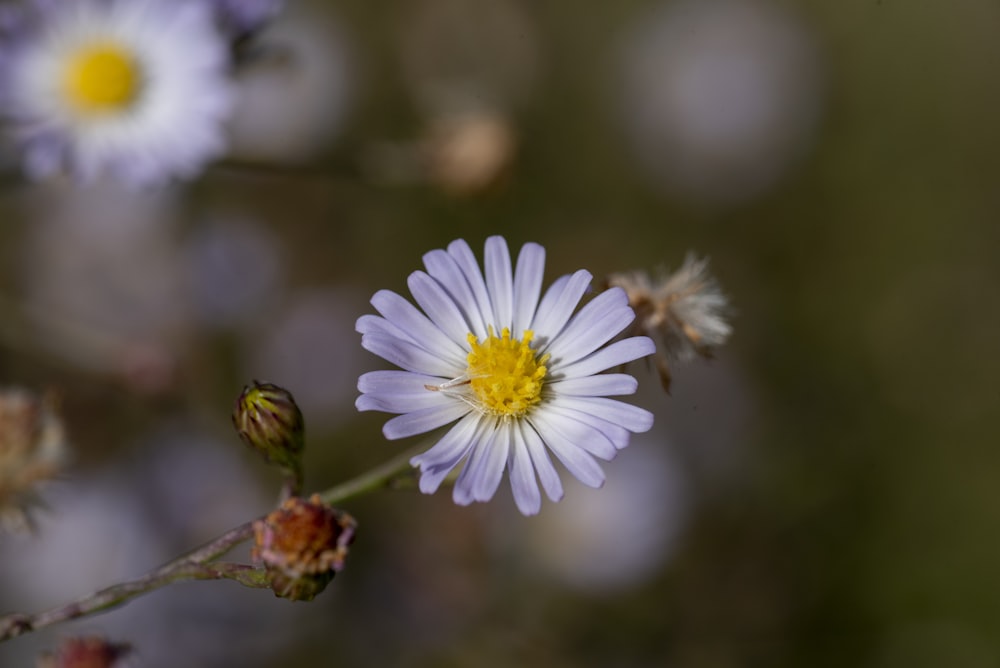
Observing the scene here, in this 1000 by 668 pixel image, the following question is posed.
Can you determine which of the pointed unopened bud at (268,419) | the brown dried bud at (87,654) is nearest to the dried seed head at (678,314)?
the pointed unopened bud at (268,419)

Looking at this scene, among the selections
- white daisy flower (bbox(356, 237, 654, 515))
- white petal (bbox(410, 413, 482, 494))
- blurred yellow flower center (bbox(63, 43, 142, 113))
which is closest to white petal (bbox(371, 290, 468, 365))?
white daisy flower (bbox(356, 237, 654, 515))

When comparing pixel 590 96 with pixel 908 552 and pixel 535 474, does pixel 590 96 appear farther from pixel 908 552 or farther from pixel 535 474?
pixel 535 474

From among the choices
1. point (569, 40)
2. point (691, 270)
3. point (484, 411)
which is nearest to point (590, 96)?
point (569, 40)

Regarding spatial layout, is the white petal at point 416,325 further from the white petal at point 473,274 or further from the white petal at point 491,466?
the white petal at point 491,466

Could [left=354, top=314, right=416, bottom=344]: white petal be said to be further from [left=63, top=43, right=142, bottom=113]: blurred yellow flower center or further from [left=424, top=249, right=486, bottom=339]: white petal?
[left=63, top=43, right=142, bottom=113]: blurred yellow flower center

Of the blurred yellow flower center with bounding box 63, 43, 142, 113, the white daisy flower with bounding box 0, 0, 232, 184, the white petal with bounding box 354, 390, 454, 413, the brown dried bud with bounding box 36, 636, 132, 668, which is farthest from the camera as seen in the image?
the blurred yellow flower center with bounding box 63, 43, 142, 113

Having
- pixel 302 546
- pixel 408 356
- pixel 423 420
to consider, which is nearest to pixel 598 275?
pixel 408 356

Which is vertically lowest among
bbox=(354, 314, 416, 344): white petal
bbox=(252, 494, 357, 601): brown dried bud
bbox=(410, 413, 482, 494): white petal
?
bbox=(252, 494, 357, 601): brown dried bud

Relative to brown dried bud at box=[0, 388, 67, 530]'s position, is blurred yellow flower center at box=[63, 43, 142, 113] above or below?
above

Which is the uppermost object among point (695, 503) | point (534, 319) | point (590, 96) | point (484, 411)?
point (590, 96)
